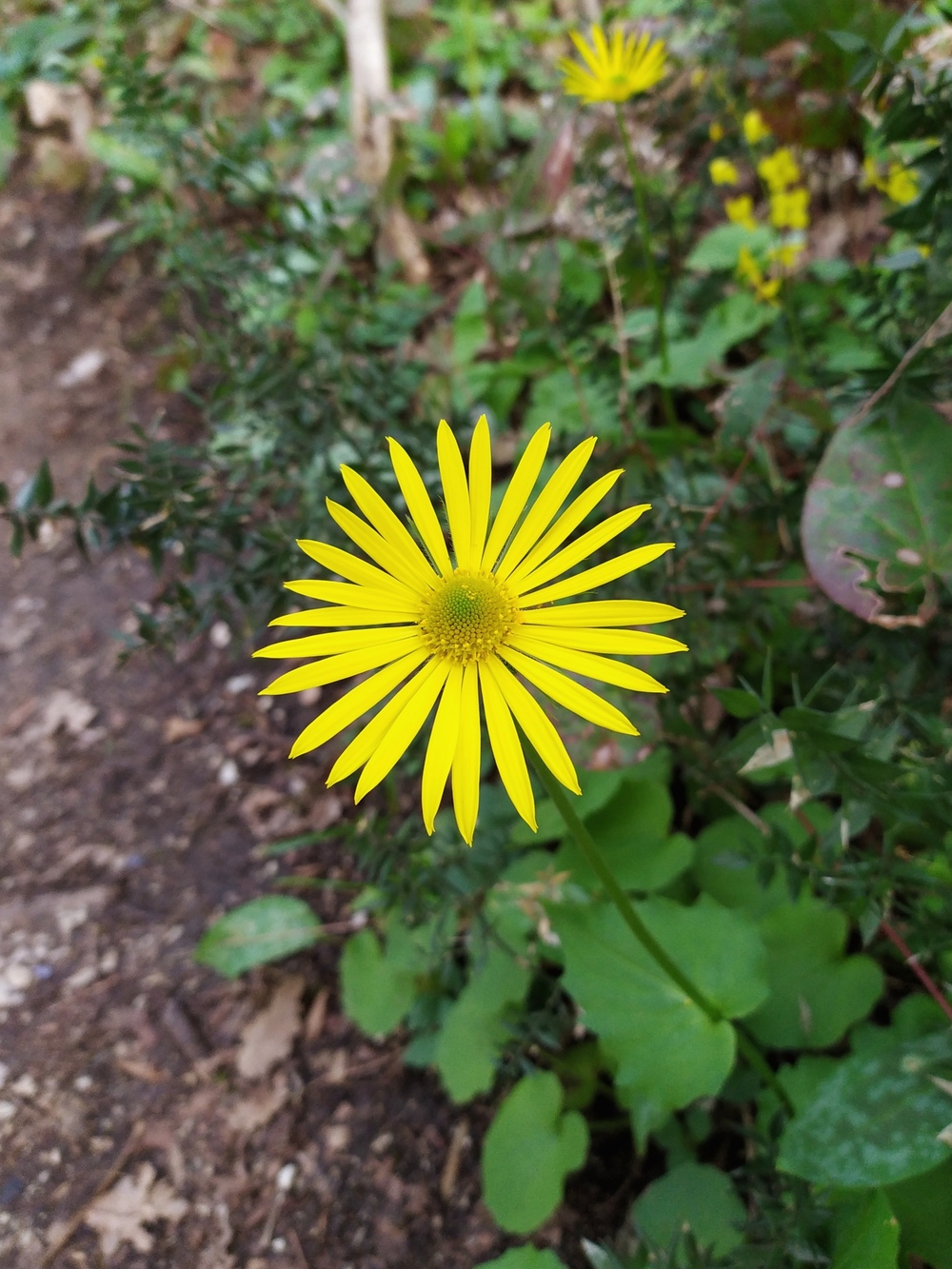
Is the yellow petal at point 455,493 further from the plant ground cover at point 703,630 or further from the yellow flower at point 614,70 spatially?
the yellow flower at point 614,70

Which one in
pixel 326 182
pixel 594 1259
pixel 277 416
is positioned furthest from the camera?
pixel 326 182

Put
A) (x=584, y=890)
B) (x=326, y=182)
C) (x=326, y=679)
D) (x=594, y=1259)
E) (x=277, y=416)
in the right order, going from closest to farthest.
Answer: (x=326, y=679), (x=594, y=1259), (x=584, y=890), (x=277, y=416), (x=326, y=182)

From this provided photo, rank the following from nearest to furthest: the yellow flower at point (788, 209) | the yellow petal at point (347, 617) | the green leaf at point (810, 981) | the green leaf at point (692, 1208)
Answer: the yellow petal at point (347, 617), the green leaf at point (692, 1208), the green leaf at point (810, 981), the yellow flower at point (788, 209)

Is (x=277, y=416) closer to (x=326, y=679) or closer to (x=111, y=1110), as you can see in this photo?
(x=326, y=679)

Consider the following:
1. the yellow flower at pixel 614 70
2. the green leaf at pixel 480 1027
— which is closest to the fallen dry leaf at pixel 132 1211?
the green leaf at pixel 480 1027

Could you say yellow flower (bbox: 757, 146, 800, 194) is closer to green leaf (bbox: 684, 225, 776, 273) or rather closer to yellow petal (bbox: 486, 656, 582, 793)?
green leaf (bbox: 684, 225, 776, 273)

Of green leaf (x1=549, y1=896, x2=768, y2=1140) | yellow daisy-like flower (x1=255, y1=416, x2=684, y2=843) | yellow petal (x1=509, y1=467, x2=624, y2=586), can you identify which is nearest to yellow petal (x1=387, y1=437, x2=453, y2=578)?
yellow daisy-like flower (x1=255, y1=416, x2=684, y2=843)

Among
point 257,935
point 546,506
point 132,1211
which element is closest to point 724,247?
point 546,506

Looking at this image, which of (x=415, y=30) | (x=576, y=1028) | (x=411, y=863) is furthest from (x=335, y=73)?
(x=576, y=1028)
